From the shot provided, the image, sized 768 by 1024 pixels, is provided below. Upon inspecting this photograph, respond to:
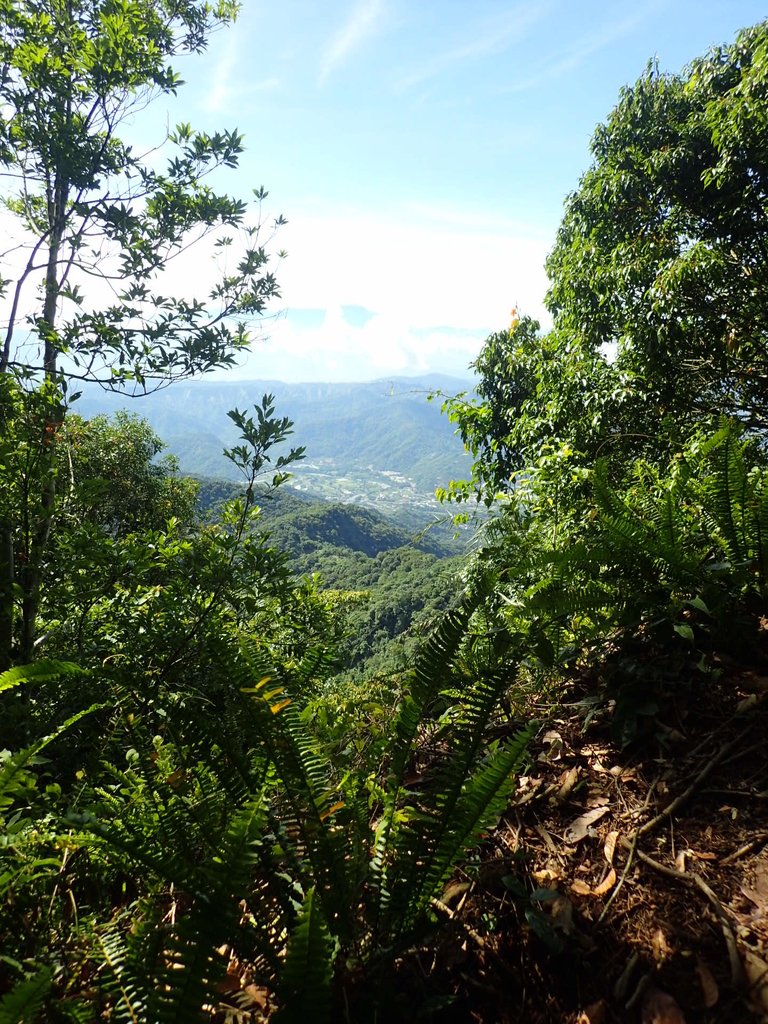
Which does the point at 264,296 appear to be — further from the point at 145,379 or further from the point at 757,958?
the point at 757,958

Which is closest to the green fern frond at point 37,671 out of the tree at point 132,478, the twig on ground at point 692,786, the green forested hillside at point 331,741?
the green forested hillside at point 331,741

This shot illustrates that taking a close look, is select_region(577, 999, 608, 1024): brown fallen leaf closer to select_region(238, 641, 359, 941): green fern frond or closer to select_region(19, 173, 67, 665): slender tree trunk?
select_region(238, 641, 359, 941): green fern frond

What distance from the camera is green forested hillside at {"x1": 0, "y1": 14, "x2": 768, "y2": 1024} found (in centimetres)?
96

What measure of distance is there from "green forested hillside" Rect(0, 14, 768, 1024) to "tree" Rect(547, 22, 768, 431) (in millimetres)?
1373

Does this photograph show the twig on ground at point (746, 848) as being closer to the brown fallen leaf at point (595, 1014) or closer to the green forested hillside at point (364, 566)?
the brown fallen leaf at point (595, 1014)

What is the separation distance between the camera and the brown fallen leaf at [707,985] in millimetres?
870

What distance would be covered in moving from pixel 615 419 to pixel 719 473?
3734 mm

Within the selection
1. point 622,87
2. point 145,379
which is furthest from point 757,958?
point 622,87

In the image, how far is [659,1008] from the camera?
2.90 feet

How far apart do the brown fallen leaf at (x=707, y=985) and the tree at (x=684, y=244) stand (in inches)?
202

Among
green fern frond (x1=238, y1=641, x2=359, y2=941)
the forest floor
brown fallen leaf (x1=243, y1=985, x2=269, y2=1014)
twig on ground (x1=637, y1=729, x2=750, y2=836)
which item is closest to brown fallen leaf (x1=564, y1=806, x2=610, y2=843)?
the forest floor

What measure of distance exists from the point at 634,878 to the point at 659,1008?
11.6 inches

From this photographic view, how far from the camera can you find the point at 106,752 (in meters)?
2.05

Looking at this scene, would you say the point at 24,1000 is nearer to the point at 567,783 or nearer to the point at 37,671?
the point at 37,671
